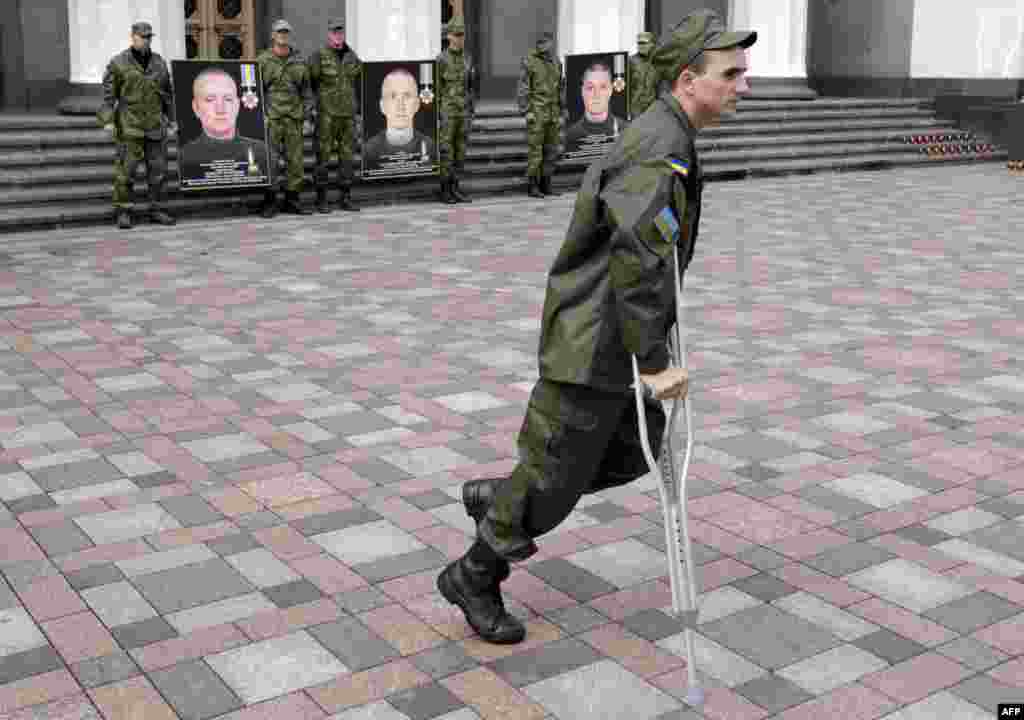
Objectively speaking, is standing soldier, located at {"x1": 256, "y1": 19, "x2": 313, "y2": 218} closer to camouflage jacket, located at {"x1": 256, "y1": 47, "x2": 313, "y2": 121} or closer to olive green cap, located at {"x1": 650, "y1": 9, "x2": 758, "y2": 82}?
camouflage jacket, located at {"x1": 256, "y1": 47, "x2": 313, "y2": 121}

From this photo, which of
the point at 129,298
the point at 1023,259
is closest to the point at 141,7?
the point at 129,298

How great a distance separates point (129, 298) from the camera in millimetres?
9523

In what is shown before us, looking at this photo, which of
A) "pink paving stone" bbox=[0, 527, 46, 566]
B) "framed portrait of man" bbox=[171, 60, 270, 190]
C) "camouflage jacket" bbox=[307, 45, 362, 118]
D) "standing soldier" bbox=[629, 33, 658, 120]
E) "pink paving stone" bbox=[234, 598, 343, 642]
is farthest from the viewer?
"standing soldier" bbox=[629, 33, 658, 120]

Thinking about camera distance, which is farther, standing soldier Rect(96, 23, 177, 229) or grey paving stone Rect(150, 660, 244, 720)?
standing soldier Rect(96, 23, 177, 229)

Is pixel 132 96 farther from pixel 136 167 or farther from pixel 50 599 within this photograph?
pixel 50 599

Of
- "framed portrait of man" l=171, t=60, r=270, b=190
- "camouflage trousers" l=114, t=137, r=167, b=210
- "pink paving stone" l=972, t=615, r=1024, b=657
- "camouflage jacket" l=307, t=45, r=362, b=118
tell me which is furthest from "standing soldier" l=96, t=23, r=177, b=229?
"pink paving stone" l=972, t=615, r=1024, b=657

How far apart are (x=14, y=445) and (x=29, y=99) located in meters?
11.7

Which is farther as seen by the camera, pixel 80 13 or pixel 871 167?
pixel 871 167

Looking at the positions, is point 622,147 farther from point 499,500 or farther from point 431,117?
point 431,117

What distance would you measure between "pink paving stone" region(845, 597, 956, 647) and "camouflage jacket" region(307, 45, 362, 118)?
10978mm

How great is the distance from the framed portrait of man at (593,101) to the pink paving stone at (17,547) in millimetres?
12117

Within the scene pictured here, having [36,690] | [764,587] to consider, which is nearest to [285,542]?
[36,690]

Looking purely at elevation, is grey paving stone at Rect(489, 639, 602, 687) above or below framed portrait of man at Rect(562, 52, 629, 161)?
below

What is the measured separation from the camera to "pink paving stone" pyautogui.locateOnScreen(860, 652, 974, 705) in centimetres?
379
